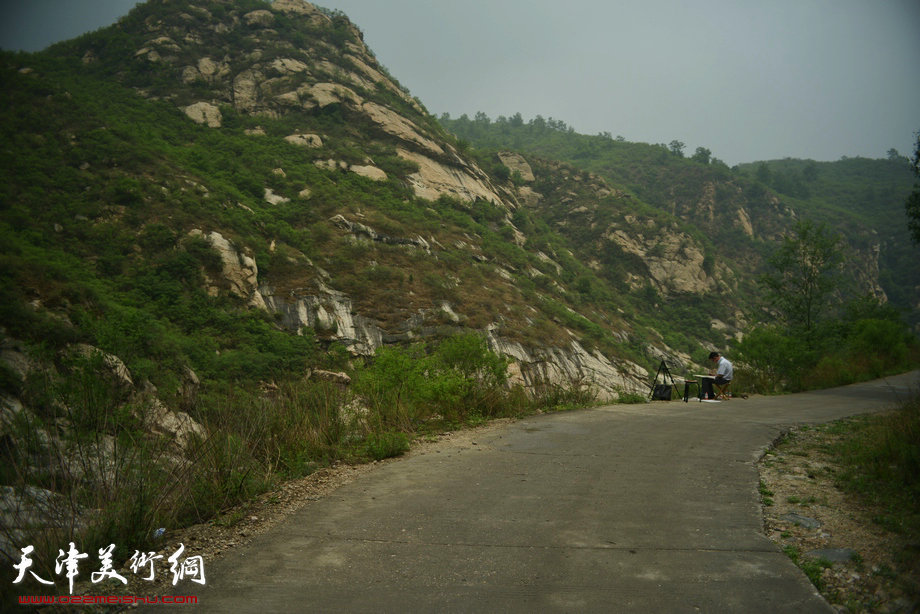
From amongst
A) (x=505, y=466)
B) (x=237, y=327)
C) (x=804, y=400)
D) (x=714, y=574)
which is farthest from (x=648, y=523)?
(x=237, y=327)

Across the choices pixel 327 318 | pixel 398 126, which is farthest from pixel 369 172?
pixel 327 318

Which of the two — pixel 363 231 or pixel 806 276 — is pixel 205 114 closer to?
pixel 363 231

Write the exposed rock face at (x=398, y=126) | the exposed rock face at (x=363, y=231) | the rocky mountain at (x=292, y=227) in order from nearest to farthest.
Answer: the rocky mountain at (x=292, y=227) < the exposed rock face at (x=363, y=231) < the exposed rock face at (x=398, y=126)

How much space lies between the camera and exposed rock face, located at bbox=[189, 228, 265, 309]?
24.8 m

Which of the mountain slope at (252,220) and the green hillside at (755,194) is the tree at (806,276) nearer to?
the mountain slope at (252,220)

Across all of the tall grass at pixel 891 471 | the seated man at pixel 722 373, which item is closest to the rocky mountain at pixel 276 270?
the seated man at pixel 722 373

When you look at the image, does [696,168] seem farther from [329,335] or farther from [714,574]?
[714,574]

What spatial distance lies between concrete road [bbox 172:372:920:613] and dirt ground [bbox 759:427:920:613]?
19 centimetres

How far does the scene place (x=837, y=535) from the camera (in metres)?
3.79

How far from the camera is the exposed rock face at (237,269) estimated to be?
24.8 m

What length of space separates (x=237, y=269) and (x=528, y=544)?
82.7 feet

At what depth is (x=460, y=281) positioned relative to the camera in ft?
114

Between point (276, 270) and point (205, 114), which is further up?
point (205, 114)

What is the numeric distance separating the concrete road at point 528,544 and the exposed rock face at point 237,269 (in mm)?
21343
